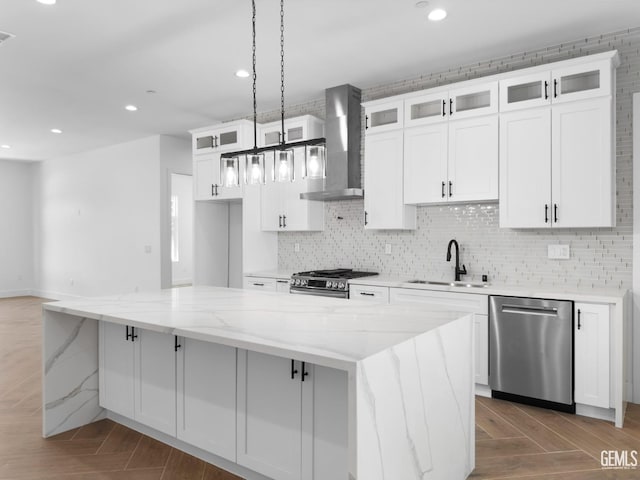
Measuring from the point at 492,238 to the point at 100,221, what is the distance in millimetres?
6757

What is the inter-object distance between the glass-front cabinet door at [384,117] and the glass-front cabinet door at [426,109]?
0.23 feet

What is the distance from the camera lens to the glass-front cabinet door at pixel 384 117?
4.37m

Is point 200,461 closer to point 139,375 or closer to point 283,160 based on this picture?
point 139,375

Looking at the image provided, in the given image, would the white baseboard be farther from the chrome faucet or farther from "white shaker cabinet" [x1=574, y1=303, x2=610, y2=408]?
the chrome faucet

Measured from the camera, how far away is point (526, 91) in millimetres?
3721

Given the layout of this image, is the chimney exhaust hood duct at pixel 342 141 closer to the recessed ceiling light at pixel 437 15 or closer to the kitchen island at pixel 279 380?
the recessed ceiling light at pixel 437 15

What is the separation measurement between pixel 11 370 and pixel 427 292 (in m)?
→ 3.94

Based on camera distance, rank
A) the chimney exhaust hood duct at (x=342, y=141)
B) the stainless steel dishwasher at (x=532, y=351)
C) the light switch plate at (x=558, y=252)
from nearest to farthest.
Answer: the stainless steel dishwasher at (x=532, y=351) < the light switch plate at (x=558, y=252) < the chimney exhaust hood duct at (x=342, y=141)

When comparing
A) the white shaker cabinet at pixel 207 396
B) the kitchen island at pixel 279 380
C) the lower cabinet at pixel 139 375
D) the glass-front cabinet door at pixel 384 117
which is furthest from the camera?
the glass-front cabinet door at pixel 384 117

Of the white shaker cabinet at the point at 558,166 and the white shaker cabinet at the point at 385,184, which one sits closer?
the white shaker cabinet at the point at 558,166

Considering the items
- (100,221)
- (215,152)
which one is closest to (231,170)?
(215,152)

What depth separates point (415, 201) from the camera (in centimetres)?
430

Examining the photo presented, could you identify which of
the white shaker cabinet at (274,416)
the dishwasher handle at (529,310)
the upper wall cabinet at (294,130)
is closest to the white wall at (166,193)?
the upper wall cabinet at (294,130)

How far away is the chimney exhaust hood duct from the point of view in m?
4.74
